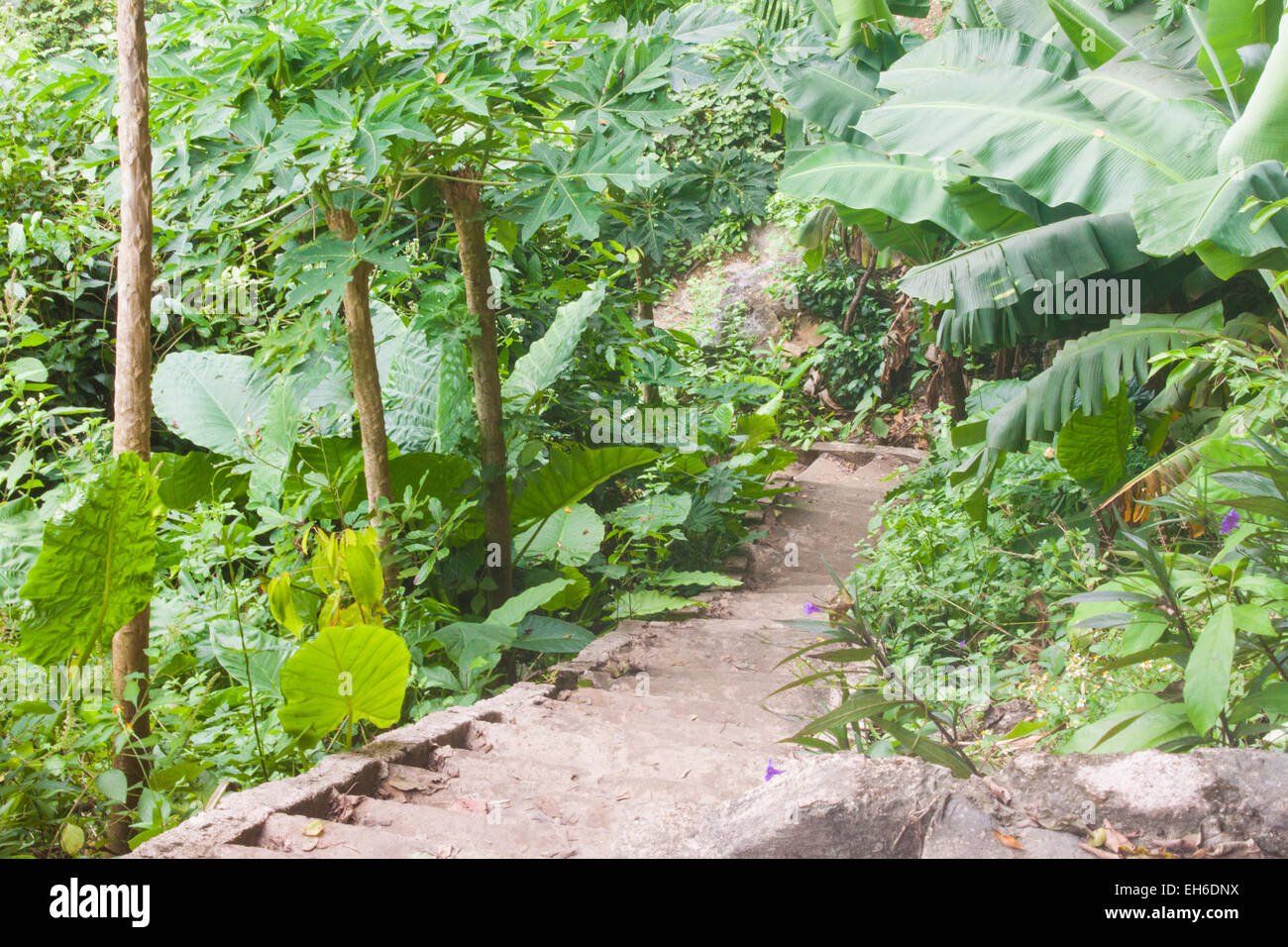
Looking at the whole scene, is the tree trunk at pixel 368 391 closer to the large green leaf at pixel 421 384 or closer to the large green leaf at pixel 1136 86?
the large green leaf at pixel 421 384

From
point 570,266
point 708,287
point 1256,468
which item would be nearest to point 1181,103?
point 1256,468

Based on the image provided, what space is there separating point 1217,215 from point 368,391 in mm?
3238

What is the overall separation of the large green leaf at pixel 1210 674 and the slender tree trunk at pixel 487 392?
10.4ft

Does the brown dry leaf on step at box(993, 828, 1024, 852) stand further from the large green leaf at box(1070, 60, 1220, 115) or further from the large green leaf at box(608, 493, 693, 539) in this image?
the large green leaf at box(1070, 60, 1220, 115)

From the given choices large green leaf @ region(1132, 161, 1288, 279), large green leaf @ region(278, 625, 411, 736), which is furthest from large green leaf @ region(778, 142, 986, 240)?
large green leaf @ region(278, 625, 411, 736)

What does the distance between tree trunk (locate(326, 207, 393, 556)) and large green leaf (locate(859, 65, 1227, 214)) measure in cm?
250

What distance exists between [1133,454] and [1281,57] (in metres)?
2.28

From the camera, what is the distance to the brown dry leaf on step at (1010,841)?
1.42 m

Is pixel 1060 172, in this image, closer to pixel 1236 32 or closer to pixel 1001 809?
pixel 1236 32

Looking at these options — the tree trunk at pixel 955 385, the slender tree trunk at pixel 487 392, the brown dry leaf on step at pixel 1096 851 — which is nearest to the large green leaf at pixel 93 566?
the slender tree trunk at pixel 487 392

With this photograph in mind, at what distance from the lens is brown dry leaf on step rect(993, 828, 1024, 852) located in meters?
1.42

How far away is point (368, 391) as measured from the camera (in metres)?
3.80
